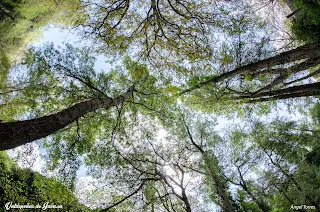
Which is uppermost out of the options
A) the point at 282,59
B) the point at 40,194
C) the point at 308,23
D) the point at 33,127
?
the point at 282,59

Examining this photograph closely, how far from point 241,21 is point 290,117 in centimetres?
799

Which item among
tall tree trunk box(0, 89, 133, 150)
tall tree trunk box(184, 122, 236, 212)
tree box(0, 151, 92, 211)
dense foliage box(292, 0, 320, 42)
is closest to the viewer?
tall tree trunk box(0, 89, 133, 150)

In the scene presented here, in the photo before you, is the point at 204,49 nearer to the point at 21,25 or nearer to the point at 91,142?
the point at 91,142

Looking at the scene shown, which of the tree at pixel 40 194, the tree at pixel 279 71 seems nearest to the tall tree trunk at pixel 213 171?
the tree at pixel 279 71

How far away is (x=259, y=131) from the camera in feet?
43.5

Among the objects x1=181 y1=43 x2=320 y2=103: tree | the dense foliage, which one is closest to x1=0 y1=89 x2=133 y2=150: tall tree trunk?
x1=181 y1=43 x2=320 y2=103: tree

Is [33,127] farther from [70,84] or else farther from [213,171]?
[213,171]

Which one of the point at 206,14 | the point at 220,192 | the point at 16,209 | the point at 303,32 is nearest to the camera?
the point at 303,32

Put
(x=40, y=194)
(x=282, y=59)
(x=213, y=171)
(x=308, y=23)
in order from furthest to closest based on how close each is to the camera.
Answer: (x=213, y=171), (x=40, y=194), (x=282, y=59), (x=308, y=23)

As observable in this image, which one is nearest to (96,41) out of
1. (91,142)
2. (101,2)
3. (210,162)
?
(101,2)

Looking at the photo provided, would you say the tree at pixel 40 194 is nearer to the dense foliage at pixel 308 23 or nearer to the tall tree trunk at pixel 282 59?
the tall tree trunk at pixel 282 59

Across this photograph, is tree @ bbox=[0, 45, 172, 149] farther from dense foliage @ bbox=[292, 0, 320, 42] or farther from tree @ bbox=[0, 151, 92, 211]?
dense foliage @ bbox=[292, 0, 320, 42]

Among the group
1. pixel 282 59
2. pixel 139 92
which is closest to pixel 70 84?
pixel 139 92

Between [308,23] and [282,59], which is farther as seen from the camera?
[282,59]
